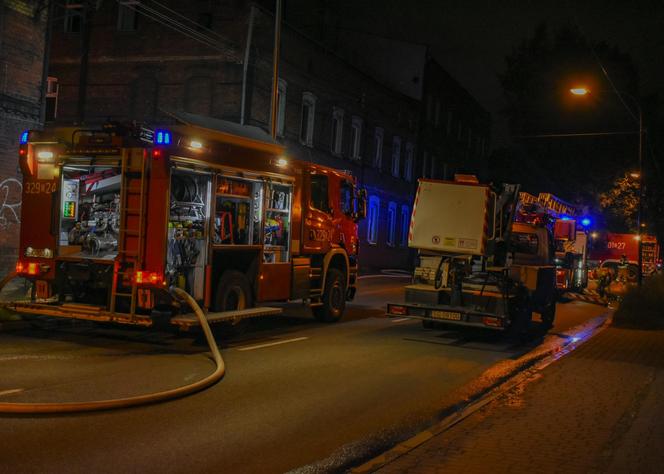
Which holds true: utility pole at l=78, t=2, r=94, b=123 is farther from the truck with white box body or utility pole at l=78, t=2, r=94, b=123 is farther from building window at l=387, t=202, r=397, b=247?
the truck with white box body

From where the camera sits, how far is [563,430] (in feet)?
22.0

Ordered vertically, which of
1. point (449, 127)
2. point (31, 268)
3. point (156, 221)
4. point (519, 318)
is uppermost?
point (449, 127)

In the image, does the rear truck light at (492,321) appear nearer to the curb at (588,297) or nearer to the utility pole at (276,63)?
the utility pole at (276,63)

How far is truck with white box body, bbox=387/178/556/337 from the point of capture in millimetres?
12523

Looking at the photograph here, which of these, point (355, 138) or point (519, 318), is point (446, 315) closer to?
point (519, 318)

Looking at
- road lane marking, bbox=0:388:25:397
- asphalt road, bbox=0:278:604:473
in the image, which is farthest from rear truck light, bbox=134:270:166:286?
road lane marking, bbox=0:388:25:397

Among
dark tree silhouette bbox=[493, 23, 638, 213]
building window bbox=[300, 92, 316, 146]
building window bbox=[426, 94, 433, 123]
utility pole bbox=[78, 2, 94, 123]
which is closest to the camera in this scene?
utility pole bbox=[78, 2, 94, 123]

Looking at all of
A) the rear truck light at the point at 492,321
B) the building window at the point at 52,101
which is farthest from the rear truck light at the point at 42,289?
the building window at the point at 52,101

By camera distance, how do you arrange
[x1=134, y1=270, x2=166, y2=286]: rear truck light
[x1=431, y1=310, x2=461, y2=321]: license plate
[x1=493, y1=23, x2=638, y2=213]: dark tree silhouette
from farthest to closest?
[x1=493, y1=23, x2=638, y2=213]: dark tree silhouette → [x1=431, y1=310, x2=461, y2=321]: license plate → [x1=134, y1=270, x2=166, y2=286]: rear truck light

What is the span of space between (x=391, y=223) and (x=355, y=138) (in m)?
7.15

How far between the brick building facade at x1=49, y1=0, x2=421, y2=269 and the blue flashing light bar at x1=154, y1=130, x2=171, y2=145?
13819 mm

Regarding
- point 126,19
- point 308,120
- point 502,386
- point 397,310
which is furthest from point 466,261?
point 126,19

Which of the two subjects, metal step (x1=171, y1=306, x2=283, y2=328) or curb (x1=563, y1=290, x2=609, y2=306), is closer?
metal step (x1=171, y1=306, x2=283, y2=328)

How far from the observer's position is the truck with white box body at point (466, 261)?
12.5 meters
